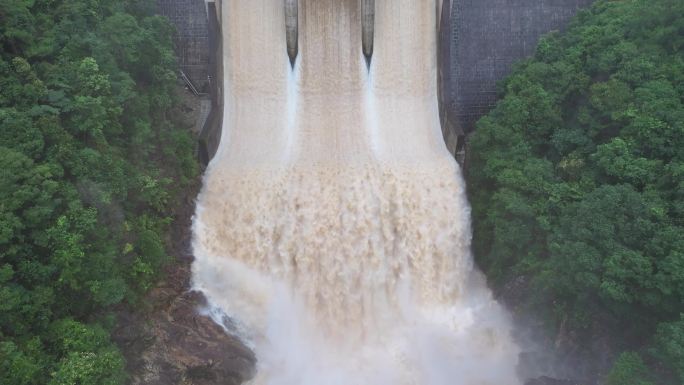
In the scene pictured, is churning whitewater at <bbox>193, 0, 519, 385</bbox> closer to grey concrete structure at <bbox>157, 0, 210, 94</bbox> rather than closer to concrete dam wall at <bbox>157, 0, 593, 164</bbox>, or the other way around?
concrete dam wall at <bbox>157, 0, 593, 164</bbox>

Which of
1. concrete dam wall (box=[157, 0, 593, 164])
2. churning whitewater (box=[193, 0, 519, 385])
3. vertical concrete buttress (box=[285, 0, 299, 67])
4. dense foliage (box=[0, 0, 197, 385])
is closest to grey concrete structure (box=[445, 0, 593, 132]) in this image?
concrete dam wall (box=[157, 0, 593, 164])

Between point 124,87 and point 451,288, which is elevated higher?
point 124,87

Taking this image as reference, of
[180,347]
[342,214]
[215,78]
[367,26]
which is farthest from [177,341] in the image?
[367,26]

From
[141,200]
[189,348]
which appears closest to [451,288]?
[189,348]

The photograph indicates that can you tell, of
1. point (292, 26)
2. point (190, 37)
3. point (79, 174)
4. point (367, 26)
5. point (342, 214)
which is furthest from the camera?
point (190, 37)

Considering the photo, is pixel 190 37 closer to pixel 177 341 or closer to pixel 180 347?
pixel 177 341

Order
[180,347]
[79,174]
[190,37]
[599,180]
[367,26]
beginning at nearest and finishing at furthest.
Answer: [79,174], [180,347], [599,180], [367,26], [190,37]

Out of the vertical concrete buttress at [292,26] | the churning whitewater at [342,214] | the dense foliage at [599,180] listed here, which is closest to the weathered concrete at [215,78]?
the churning whitewater at [342,214]

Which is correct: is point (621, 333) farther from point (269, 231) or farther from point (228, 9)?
point (228, 9)
